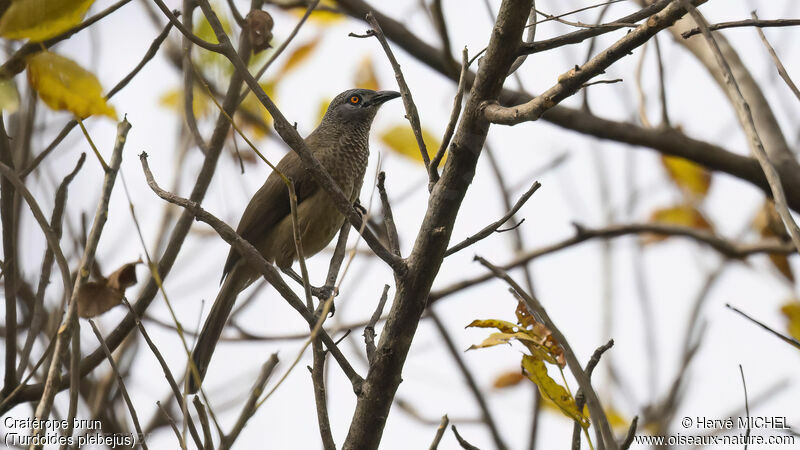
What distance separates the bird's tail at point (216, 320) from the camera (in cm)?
479

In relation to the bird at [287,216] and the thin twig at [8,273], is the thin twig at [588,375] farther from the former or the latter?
the bird at [287,216]

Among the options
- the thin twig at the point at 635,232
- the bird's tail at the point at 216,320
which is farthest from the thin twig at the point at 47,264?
Result: the thin twig at the point at 635,232

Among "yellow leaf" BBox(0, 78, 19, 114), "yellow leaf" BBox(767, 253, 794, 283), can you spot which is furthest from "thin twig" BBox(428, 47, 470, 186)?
"yellow leaf" BBox(767, 253, 794, 283)

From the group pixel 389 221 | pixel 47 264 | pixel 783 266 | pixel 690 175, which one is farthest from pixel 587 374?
pixel 690 175

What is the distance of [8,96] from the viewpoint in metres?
2.51

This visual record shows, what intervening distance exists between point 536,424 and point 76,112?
3.45 meters

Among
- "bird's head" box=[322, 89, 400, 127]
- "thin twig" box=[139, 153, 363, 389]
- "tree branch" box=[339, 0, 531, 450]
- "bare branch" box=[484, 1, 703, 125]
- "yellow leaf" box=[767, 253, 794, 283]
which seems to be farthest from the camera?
"bird's head" box=[322, 89, 400, 127]

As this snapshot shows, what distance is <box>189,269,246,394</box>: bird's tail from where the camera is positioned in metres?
4.79

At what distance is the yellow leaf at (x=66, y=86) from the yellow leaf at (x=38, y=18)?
145 mm

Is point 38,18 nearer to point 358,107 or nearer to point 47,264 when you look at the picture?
point 47,264

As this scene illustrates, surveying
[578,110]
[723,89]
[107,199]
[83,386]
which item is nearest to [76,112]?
[107,199]

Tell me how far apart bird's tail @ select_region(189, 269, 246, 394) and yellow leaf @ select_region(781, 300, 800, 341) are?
3.11 meters

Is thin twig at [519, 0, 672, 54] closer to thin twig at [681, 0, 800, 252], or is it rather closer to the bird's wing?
thin twig at [681, 0, 800, 252]

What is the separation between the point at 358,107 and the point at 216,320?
6.73 ft
